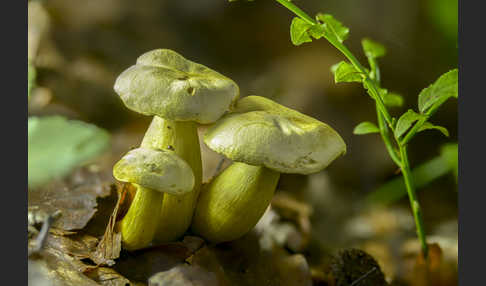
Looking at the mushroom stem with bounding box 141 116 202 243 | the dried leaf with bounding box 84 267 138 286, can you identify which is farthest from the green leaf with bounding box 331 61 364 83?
the dried leaf with bounding box 84 267 138 286

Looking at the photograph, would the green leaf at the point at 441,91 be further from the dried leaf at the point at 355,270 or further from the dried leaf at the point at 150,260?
the dried leaf at the point at 150,260

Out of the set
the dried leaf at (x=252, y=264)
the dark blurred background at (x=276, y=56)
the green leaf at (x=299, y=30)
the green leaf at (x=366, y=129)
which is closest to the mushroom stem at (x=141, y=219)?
the dried leaf at (x=252, y=264)

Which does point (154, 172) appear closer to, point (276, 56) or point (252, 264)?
point (252, 264)

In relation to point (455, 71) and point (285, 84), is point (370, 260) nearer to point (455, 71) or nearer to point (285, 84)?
point (455, 71)

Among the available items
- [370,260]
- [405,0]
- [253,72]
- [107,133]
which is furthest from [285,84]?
[370,260]

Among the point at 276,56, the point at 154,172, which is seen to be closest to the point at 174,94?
the point at 154,172
